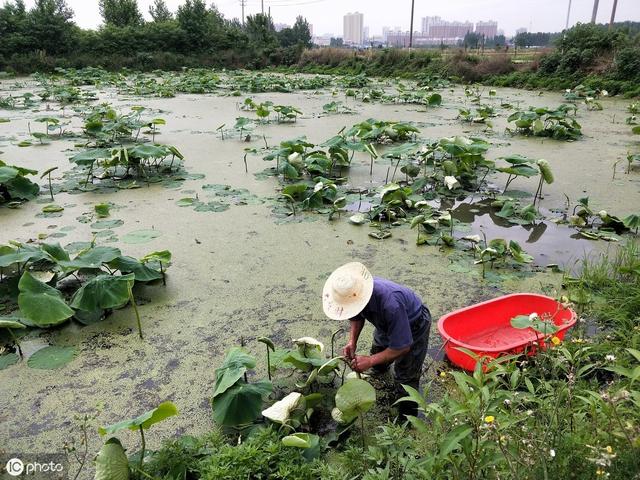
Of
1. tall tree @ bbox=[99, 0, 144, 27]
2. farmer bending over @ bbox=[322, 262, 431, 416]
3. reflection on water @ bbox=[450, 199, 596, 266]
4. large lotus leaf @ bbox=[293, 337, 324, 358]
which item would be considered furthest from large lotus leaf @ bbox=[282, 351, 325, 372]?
tall tree @ bbox=[99, 0, 144, 27]

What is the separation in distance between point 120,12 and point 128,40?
5953 millimetres

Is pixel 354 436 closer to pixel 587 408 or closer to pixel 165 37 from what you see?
pixel 587 408

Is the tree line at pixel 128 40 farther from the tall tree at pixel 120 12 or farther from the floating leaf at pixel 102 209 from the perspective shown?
the floating leaf at pixel 102 209

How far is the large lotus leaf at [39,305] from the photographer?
2.07 meters

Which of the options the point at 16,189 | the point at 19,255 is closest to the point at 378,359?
the point at 19,255

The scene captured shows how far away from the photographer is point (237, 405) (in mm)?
1617

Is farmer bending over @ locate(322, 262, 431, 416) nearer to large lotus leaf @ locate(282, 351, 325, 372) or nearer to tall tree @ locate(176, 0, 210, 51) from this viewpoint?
large lotus leaf @ locate(282, 351, 325, 372)

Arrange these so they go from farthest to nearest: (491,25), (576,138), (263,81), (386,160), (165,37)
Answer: (491,25)
(165,37)
(263,81)
(576,138)
(386,160)

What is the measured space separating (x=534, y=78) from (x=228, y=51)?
51.0ft

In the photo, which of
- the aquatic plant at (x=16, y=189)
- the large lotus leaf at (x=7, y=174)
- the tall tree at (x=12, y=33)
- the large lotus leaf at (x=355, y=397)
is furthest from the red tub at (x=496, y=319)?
the tall tree at (x=12, y=33)

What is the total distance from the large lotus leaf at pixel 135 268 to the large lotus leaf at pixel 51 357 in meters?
0.50

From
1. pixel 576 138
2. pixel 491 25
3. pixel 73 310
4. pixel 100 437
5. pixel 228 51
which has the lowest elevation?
pixel 100 437

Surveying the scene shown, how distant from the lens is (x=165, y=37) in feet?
70.3

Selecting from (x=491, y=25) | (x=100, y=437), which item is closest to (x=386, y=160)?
(x=100, y=437)
